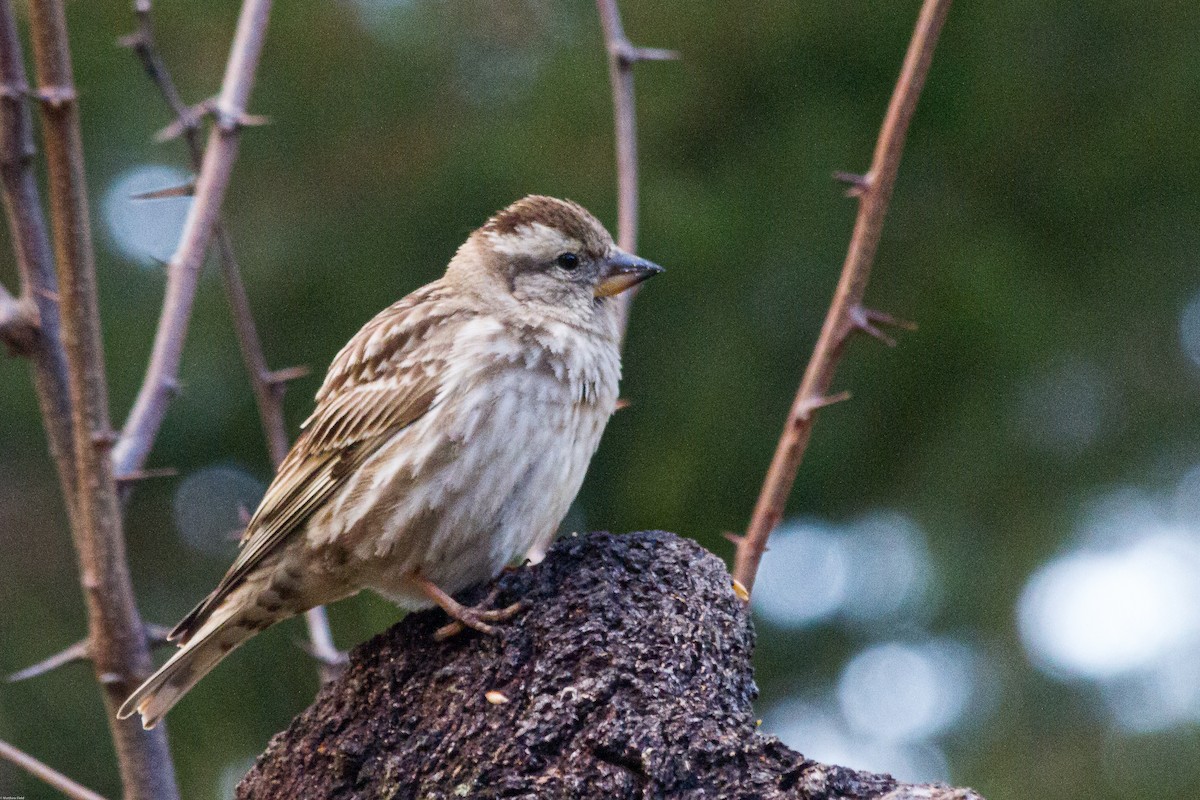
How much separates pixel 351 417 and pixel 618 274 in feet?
2.56

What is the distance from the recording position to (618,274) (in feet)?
11.6

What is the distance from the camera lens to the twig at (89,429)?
8.24ft

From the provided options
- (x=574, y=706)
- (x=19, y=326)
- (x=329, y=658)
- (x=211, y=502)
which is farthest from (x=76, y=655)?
(x=211, y=502)

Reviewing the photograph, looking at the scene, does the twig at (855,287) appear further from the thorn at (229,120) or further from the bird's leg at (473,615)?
the thorn at (229,120)

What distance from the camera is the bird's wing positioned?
10.3 ft

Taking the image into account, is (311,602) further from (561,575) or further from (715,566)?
(715,566)

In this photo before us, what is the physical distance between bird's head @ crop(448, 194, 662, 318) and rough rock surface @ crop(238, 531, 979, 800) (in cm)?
98

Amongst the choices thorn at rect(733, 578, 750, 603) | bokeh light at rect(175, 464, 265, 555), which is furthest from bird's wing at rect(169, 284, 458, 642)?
bokeh light at rect(175, 464, 265, 555)

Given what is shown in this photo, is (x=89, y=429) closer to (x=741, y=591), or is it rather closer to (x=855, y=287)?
(x=741, y=591)

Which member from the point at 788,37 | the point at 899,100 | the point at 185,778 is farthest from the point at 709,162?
the point at 185,778

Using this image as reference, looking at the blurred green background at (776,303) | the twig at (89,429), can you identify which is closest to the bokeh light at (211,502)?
the blurred green background at (776,303)

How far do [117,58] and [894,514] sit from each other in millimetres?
3412

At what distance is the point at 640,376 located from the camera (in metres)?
5.28

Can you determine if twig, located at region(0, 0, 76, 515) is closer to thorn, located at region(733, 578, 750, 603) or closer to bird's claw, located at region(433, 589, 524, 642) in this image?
bird's claw, located at region(433, 589, 524, 642)
